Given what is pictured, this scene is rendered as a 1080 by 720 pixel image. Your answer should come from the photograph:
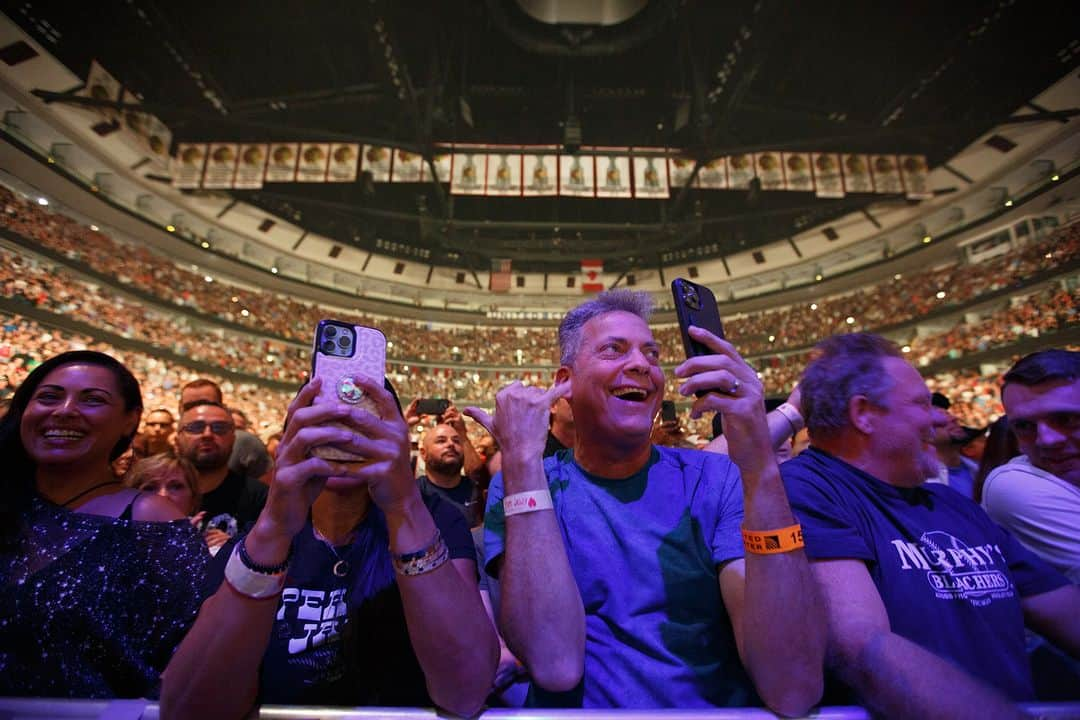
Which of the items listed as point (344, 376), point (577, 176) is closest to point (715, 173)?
point (577, 176)

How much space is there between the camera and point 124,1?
9.60 metres

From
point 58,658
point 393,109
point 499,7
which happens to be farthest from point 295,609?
point 393,109

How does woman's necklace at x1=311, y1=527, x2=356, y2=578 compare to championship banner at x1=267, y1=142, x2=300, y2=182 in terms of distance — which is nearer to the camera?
woman's necklace at x1=311, y1=527, x2=356, y2=578

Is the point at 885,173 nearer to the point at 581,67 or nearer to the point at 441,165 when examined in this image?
the point at 581,67

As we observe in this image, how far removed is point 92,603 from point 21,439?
829 millimetres

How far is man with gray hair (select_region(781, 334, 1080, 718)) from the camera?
1.19 meters

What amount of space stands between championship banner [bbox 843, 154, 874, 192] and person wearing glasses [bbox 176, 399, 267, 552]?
1298 cm

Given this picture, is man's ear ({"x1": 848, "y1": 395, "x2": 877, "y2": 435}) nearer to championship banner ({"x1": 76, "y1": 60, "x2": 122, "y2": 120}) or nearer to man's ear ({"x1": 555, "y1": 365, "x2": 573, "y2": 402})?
man's ear ({"x1": 555, "y1": 365, "x2": 573, "y2": 402})

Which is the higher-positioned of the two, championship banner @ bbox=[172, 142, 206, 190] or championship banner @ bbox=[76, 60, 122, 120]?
championship banner @ bbox=[76, 60, 122, 120]

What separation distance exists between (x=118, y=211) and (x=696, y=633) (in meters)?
17.9

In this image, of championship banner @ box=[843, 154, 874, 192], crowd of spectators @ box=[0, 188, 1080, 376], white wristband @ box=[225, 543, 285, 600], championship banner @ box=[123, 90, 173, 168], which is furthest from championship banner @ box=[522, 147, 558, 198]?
white wristband @ box=[225, 543, 285, 600]

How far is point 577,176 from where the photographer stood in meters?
11.6

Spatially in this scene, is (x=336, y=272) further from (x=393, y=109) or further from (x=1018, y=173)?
(x=1018, y=173)

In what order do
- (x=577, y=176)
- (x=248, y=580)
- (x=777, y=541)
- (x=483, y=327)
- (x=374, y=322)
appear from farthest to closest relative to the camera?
(x=483, y=327)
(x=374, y=322)
(x=577, y=176)
(x=777, y=541)
(x=248, y=580)
